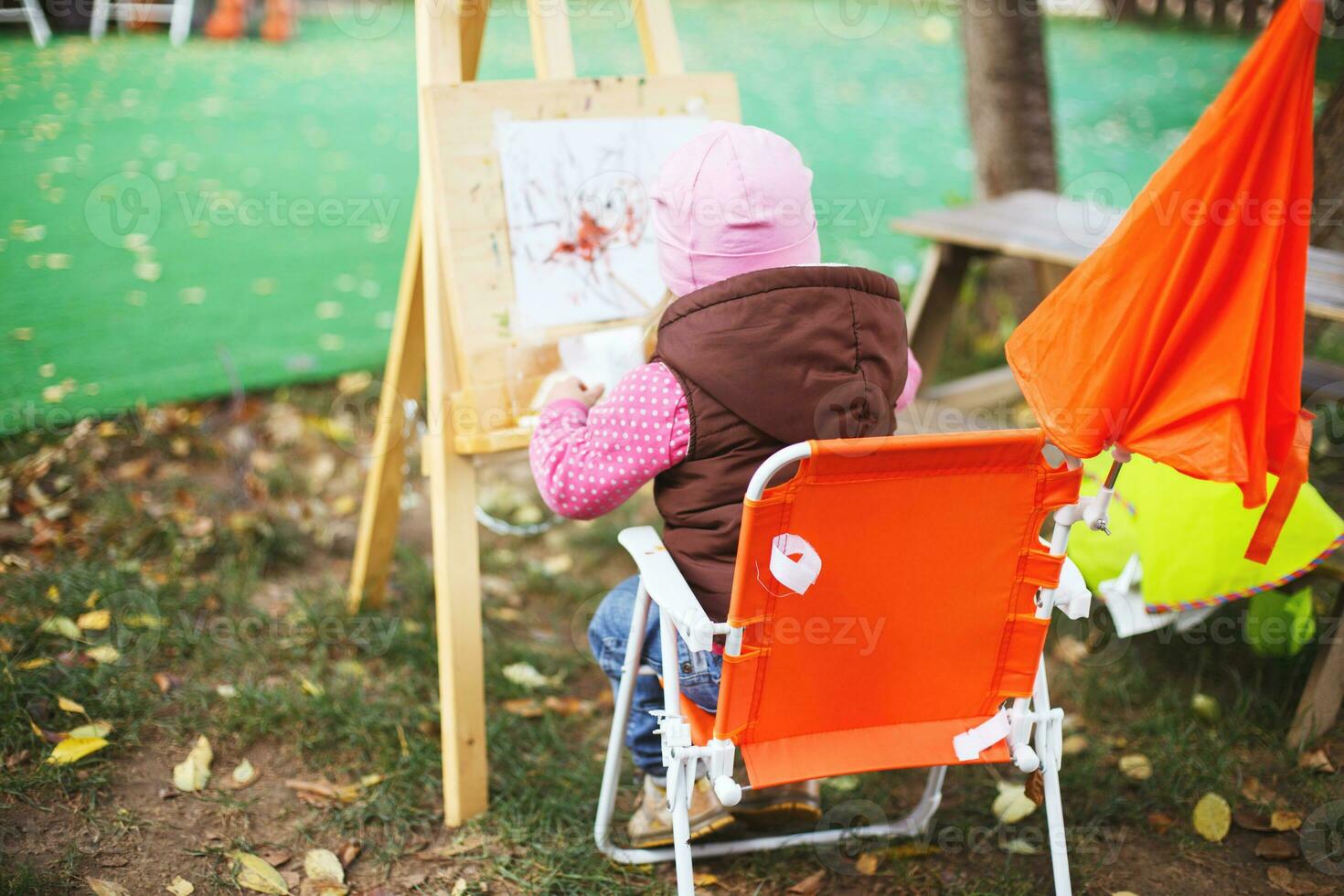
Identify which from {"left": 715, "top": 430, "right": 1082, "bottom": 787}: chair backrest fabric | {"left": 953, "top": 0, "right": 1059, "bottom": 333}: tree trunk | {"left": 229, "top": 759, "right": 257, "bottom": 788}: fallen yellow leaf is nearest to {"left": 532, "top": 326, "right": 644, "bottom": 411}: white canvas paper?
{"left": 715, "top": 430, "right": 1082, "bottom": 787}: chair backrest fabric

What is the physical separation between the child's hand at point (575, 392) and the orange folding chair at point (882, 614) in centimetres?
31

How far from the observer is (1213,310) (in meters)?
1.48

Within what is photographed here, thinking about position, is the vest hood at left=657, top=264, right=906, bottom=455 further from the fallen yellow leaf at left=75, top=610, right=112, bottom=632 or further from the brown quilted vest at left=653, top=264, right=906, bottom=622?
the fallen yellow leaf at left=75, top=610, right=112, bottom=632

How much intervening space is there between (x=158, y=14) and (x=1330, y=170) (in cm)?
775

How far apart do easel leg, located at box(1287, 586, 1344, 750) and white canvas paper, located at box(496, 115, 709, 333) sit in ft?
5.72

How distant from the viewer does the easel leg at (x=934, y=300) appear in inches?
133

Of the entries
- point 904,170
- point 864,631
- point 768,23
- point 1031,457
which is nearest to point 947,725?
point 864,631

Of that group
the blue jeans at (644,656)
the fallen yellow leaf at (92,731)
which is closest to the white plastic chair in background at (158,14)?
the fallen yellow leaf at (92,731)

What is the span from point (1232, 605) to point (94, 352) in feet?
12.1

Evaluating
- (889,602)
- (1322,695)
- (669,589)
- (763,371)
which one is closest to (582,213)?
(763,371)

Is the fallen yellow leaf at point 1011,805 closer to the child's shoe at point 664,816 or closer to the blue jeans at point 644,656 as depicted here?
the child's shoe at point 664,816

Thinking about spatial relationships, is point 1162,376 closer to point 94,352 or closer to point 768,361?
point 768,361

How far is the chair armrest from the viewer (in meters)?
1.57

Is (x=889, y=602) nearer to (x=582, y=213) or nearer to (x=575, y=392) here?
(x=575, y=392)
